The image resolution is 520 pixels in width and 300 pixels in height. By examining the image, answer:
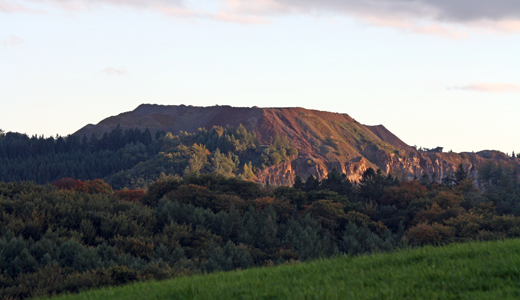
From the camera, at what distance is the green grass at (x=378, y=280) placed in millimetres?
8500

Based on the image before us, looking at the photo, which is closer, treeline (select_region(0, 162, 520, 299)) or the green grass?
the green grass

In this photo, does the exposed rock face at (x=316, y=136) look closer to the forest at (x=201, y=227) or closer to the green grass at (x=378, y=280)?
the forest at (x=201, y=227)

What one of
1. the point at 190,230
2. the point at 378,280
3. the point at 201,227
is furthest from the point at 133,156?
the point at 378,280

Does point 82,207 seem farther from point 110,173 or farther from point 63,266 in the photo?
point 110,173

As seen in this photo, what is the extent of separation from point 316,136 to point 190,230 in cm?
12473

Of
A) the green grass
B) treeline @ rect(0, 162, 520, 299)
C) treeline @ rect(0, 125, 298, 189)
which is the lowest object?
treeline @ rect(0, 162, 520, 299)

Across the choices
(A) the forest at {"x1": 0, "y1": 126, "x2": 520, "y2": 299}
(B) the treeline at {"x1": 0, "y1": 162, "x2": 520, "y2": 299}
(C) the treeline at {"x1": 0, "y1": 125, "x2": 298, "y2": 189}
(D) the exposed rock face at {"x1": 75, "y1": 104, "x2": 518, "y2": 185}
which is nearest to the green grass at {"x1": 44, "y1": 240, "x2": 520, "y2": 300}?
(A) the forest at {"x1": 0, "y1": 126, "x2": 520, "y2": 299}

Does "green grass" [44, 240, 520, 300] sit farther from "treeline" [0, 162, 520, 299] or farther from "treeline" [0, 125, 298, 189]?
"treeline" [0, 125, 298, 189]

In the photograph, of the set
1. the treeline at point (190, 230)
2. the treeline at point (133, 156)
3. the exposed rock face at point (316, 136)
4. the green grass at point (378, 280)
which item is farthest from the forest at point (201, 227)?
the exposed rock face at point (316, 136)

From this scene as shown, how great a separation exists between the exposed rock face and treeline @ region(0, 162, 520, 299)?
71505 mm

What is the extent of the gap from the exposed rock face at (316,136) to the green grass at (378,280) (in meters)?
107

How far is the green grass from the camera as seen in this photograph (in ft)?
27.9

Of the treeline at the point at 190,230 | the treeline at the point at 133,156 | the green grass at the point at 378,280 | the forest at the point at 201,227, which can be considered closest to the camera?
the green grass at the point at 378,280

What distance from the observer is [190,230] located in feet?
109
